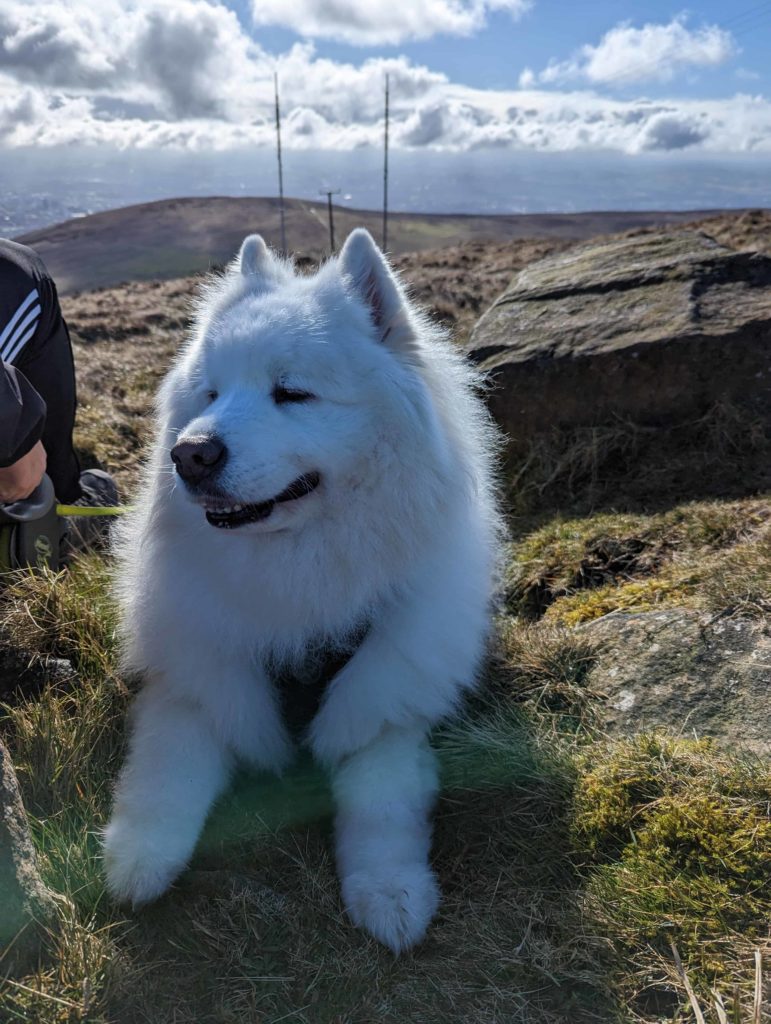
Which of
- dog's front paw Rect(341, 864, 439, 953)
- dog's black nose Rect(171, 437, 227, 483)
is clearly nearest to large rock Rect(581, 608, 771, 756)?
dog's front paw Rect(341, 864, 439, 953)

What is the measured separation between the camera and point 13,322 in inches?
142

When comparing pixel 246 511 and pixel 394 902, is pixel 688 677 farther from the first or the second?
pixel 246 511

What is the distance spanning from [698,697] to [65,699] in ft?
7.67

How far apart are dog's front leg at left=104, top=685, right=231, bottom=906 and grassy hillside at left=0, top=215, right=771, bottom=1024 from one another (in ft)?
0.29

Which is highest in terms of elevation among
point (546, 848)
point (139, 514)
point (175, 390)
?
point (175, 390)

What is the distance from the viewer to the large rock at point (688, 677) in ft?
8.54

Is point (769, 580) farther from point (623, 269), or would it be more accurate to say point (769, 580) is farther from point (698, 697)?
point (623, 269)

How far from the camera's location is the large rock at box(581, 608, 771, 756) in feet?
8.54

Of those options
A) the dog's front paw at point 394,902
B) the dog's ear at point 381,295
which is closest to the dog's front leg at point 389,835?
the dog's front paw at point 394,902

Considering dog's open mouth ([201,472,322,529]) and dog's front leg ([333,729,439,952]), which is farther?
dog's open mouth ([201,472,322,529])

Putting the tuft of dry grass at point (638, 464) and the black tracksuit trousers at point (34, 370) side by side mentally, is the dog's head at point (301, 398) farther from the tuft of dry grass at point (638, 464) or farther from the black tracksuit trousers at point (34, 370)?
the tuft of dry grass at point (638, 464)

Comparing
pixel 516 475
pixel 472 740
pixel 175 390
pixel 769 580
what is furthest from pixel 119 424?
pixel 769 580

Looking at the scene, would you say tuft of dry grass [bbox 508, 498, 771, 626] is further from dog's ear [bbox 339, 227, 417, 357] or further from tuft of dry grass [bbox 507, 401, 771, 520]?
dog's ear [bbox 339, 227, 417, 357]

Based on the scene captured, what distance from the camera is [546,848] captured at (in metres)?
2.37
